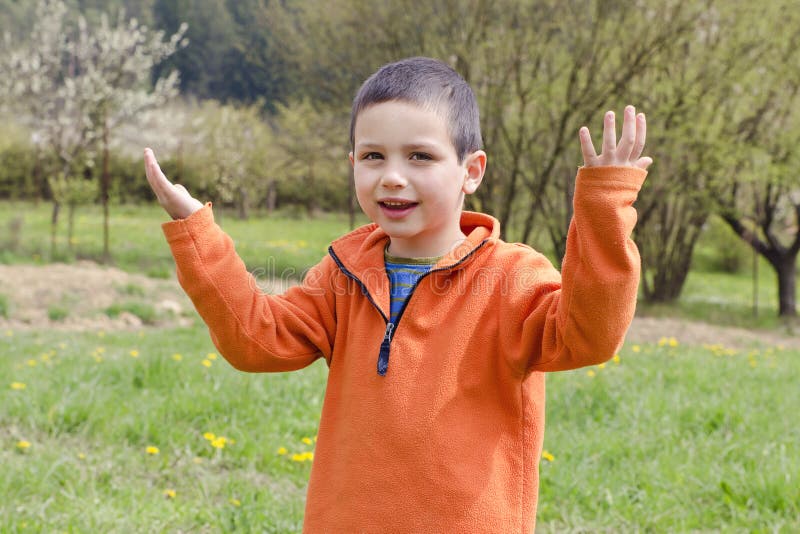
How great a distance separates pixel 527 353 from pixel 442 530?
36 centimetres

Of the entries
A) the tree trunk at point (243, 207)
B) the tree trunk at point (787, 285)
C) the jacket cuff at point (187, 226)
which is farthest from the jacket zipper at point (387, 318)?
the tree trunk at point (243, 207)

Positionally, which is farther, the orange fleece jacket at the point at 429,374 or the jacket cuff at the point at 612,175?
the orange fleece jacket at the point at 429,374

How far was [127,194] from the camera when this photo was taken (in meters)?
22.3

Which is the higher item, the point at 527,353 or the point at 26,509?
the point at 527,353

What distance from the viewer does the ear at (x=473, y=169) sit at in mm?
1450

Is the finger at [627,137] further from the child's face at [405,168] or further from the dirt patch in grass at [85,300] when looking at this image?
the dirt patch in grass at [85,300]

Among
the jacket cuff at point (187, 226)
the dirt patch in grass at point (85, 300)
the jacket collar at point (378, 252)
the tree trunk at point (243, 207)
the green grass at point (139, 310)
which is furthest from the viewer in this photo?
the tree trunk at point (243, 207)

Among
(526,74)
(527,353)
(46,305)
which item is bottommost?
(46,305)

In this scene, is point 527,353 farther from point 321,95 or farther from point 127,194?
point 127,194

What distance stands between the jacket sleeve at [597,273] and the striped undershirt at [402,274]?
289mm

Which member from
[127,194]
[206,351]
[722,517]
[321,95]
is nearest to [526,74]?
[321,95]

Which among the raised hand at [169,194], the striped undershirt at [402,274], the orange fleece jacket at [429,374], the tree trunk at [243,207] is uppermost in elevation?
the raised hand at [169,194]

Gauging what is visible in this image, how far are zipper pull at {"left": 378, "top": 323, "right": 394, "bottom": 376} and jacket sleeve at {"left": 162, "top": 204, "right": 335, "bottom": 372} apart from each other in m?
0.17

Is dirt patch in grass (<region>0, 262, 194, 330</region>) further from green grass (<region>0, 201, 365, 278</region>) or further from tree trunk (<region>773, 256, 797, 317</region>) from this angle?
tree trunk (<region>773, 256, 797, 317</region>)
